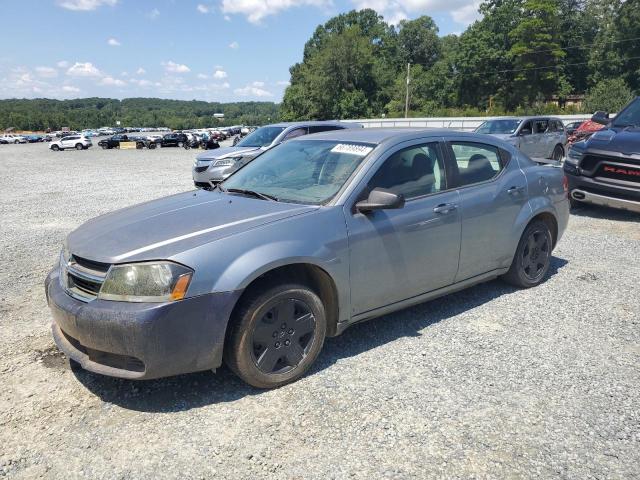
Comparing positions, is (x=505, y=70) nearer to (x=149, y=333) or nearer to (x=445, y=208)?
(x=445, y=208)

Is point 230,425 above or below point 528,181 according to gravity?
below

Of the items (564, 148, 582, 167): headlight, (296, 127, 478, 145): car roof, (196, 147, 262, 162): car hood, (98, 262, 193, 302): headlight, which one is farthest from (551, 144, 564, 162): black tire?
(98, 262, 193, 302): headlight

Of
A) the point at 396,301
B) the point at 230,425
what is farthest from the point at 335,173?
the point at 230,425

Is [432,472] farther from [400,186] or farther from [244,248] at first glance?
[400,186]

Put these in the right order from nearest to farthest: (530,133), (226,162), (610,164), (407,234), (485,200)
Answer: (407,234), (485,200), (610,164), (226,162), (530,133)

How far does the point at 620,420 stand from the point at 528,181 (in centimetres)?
252

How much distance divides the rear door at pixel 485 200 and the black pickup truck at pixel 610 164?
3908 mm

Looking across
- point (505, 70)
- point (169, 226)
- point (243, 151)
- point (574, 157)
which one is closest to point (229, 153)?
point (243, 151)

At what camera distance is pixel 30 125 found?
137375mm

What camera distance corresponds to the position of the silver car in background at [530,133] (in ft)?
46.6

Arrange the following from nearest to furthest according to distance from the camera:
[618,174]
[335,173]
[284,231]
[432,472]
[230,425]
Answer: [432,472] → [230,425] → [284,231] → [335,173] → [618,174]

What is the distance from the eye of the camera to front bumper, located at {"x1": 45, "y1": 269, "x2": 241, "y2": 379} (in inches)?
110

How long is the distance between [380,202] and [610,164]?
6.06 m

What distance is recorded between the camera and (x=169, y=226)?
327cm
